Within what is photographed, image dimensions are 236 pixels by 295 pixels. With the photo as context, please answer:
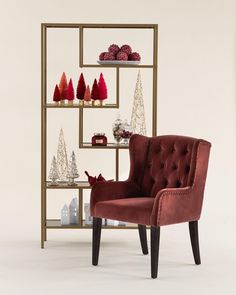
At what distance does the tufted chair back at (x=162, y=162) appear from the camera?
573 centimetres

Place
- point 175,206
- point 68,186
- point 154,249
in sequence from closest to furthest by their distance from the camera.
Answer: point 154,249 < point 175,206 < point 68,186

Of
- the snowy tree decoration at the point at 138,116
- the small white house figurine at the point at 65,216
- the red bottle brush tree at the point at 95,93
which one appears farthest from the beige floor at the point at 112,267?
the red bottle brush tree at the point at 95,93

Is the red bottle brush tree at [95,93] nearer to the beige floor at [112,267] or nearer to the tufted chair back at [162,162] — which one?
the tufted chair back at [162,162]

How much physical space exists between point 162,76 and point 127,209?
8.55 ft

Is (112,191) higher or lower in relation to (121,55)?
lower

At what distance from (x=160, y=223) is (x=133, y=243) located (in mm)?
1185

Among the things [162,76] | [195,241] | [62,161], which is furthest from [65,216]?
[162,76]

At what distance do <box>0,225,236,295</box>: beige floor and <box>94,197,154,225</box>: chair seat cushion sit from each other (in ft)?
1.12

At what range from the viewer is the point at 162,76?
7852mm

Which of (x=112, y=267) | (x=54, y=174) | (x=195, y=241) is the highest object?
(x=54, y=174)

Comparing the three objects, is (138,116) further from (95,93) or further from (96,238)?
(96,238)

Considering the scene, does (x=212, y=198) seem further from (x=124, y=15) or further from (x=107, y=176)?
(x=124, y=15)

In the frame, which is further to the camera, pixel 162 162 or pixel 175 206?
pixel 162 162

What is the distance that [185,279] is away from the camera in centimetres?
529
